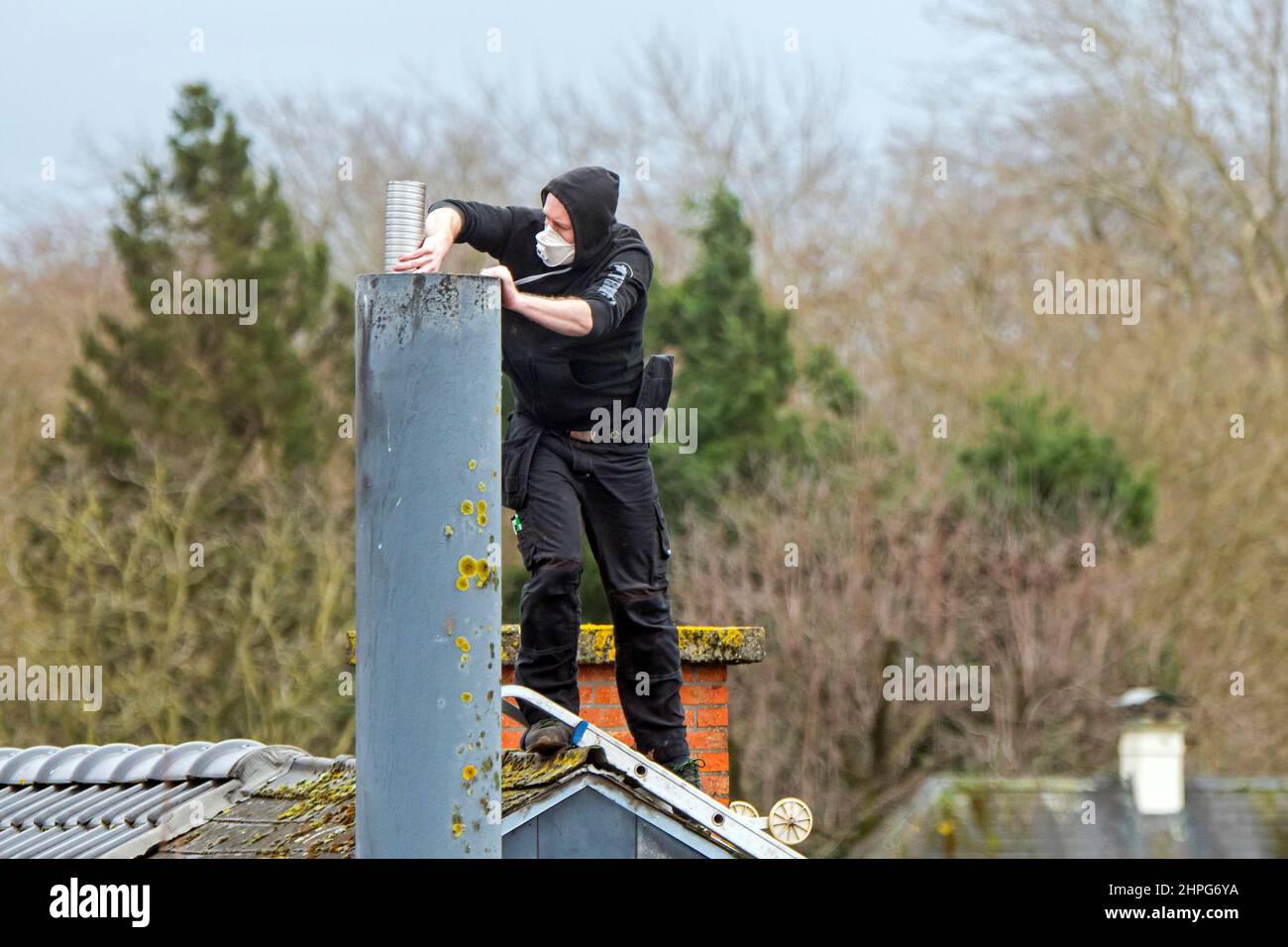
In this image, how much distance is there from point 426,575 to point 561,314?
3.99ft

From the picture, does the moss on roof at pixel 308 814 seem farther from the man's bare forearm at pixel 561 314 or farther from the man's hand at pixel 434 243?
the man's hand at pixel 434 243

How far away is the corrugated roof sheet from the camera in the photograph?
5.81m

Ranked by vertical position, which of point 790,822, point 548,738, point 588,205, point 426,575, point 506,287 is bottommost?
point 790,822

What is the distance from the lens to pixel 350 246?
102 feet

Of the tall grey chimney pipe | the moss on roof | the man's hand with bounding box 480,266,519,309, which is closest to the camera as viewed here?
the tall grey chimney pipe

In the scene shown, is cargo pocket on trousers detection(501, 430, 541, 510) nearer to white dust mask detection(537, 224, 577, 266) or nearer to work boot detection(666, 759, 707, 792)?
white dust mask detection(537, 224, 577, 266)

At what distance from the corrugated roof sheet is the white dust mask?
5.59 feet

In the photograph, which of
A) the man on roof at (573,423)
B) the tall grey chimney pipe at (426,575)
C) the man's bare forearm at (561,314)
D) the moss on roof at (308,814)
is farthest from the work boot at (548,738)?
the man's bare forearm at (561,314)

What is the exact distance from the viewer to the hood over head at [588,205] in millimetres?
5898

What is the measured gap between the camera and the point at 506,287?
197 inches

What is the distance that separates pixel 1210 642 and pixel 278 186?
14.6 metres

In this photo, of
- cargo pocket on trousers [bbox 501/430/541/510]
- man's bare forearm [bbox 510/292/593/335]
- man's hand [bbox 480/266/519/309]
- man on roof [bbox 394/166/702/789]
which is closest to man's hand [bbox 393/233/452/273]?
man's hand [bbox 480/266/519/309]

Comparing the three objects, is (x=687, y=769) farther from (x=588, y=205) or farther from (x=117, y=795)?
(x=117, y=795)

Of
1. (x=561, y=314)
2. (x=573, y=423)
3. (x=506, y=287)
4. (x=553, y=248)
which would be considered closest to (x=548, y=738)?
(x=573, y=423)
